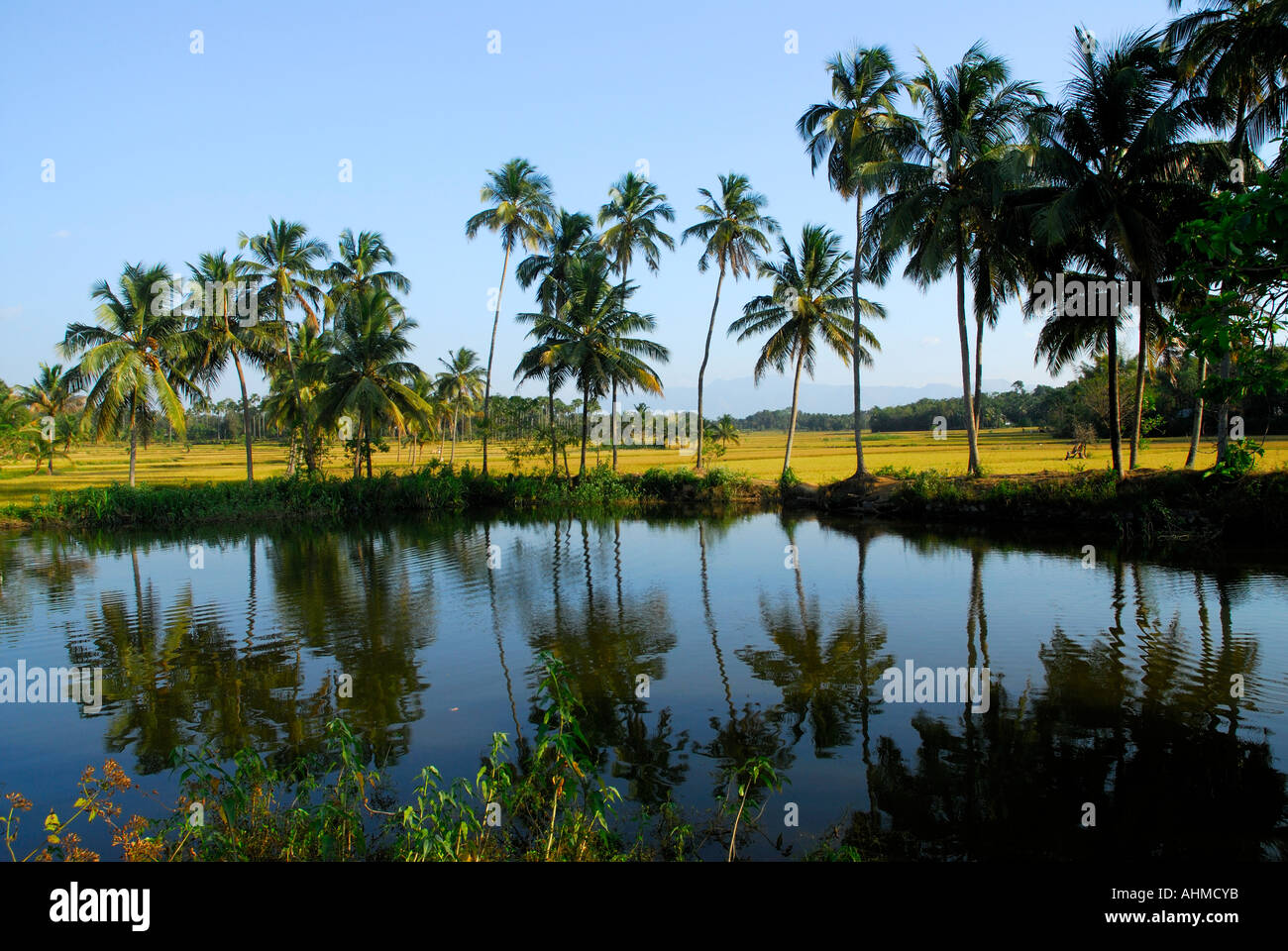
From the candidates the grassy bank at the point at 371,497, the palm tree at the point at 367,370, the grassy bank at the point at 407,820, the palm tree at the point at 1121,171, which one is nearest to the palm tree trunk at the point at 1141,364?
the palm tree at the point at 1121,171

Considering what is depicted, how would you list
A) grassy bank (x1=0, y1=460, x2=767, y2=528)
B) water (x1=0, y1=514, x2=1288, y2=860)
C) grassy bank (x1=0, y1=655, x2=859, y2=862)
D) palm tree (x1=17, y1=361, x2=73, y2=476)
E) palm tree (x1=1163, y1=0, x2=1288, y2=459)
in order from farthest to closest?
palm tree (x1=17, y1=361, x2=73, y2=476) → grassy bank (x1=0, y1=460, x2=767, y2=528) → palm tree (x1=1163, y1=0, x2=1288, y2=459) → water (x1=0, y1=514, x2=1288, y2=860) → grassy bank (x1=0, y1=655, x2=859, y2=862)

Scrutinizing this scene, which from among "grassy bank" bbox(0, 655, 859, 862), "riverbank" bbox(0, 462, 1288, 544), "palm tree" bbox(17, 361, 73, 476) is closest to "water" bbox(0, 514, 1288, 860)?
"grassy bank" bbox(0, 655, 859, 862)

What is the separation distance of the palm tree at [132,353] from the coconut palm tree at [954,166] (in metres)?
31.3

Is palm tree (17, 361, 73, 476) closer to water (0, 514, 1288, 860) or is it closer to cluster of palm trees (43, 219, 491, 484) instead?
cluster of palm trees (43, 219, 491, 484)

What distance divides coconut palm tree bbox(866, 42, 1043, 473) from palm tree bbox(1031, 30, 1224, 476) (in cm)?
225

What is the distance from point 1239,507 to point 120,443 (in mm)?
113640

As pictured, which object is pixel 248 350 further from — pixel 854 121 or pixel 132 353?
pixel 854 121

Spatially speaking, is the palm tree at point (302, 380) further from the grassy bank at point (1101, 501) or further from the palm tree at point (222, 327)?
the grassy bank at point (1101, 501)

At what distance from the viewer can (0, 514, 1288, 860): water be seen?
694cm

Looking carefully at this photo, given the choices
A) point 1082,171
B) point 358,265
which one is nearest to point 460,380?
point 358,265

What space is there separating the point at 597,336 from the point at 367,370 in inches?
452

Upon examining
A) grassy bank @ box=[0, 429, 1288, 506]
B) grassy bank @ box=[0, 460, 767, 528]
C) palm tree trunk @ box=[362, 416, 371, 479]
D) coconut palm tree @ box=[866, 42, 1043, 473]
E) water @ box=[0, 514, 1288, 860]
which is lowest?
water @ box=[0, 514, 1288, 860]

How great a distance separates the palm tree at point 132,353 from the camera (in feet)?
105
